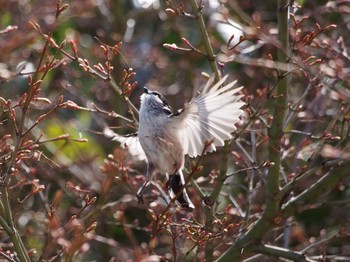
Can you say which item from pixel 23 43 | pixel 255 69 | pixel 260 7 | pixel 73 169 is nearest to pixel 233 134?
pixel 23 43

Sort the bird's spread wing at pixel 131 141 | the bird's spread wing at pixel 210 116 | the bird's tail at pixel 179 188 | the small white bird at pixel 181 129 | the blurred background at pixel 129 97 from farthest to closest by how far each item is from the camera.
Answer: the blurred background at pixel 129 97 < the bird's spread wing at pixel 131 141 < the bird's tail at pixel 179 188 < the small white bird at pixel 181 129 < the bird's spread wing at pixel 210 116

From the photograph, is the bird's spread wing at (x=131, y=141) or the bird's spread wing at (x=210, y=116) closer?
the bird's spread wing at (x=210, y=116)

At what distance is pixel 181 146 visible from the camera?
14.3 ft

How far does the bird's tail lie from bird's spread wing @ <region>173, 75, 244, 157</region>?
289mm

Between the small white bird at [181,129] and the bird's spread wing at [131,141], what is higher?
the small white bird at [181,129]

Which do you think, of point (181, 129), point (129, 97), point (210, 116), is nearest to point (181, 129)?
point (181, 129)

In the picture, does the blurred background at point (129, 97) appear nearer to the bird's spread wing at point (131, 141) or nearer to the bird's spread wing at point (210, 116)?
the bird's spread wing at point (131, 141)

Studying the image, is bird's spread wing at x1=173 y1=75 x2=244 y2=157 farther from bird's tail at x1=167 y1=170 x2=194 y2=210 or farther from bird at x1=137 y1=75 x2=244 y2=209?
bird's tail at x1=167 y1=170 x2=194 y2=210

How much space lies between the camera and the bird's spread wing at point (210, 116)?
3765mm

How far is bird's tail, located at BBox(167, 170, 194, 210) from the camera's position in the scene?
441 centimetres

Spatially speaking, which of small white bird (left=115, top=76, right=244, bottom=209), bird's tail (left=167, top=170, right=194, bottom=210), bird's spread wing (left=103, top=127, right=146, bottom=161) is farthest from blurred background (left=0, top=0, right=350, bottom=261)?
small white bird (left=115, top=76, right=244, bottom=209)

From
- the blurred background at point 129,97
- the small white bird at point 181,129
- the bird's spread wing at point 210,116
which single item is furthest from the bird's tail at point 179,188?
the blurred background at point 129,97

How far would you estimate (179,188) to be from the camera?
184 inches

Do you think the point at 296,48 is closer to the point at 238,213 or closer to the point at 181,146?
the point at 181,146
